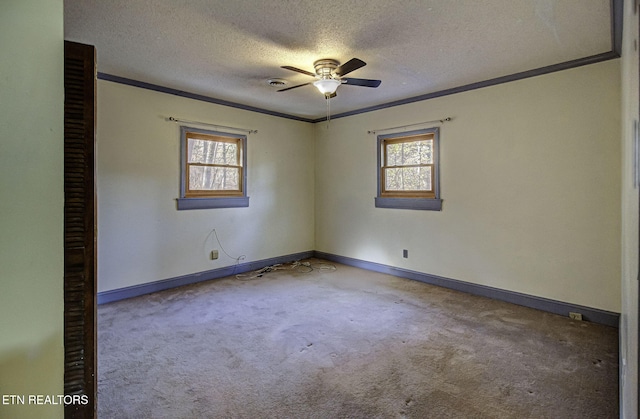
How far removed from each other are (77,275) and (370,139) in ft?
14.8

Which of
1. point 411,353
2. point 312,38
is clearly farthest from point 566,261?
point 312,38

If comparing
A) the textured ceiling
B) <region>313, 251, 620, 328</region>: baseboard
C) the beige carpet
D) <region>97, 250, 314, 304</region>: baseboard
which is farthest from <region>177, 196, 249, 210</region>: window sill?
<region>313, 251, 620, 328</region>: baseboard

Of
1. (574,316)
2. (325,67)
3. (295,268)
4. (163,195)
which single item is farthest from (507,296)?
(163,195)

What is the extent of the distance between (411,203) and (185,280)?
131 inches

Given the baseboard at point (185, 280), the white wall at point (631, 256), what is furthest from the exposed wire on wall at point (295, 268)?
the white wall at point (631, 256)

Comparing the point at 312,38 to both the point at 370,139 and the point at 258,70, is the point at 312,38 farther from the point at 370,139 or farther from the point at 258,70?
the point at 370,139

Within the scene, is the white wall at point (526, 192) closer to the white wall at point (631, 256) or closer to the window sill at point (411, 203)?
the window sill at point (411, 203)

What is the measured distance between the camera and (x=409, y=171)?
464 centimetres

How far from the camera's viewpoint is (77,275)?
104 centimetres

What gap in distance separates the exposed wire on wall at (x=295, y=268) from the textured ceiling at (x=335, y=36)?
273 cm

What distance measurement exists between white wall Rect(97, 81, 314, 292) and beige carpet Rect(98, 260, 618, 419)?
61cm

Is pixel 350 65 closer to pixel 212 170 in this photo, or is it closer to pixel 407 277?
pixel 212 170

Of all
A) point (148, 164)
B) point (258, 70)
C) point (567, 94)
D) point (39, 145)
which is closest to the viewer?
point (39, 145)

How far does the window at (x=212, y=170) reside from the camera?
432 cm
